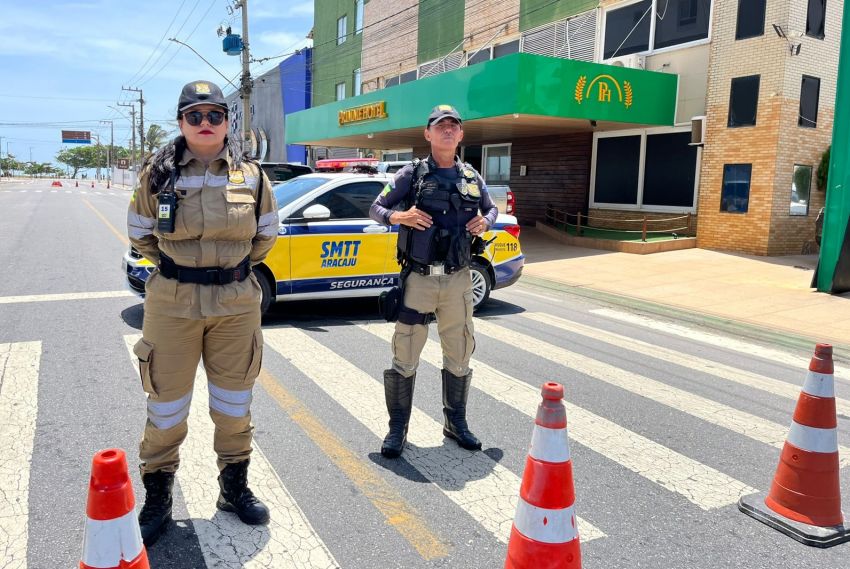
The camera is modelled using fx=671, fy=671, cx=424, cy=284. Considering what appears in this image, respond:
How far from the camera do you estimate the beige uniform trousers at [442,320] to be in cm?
407

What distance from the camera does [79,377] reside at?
5309 mm

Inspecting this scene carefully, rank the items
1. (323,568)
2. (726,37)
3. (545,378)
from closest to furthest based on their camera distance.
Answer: (323,568) < (545,378) < (726,37)

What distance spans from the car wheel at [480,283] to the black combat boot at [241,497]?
5.34 m

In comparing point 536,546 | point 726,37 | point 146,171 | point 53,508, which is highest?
point 726,37

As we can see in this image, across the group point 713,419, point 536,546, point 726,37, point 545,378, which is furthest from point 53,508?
point 726,37

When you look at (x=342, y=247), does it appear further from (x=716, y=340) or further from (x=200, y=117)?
(x=200, y=117)

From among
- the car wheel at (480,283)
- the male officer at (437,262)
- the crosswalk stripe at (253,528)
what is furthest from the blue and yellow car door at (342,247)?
the crosswalk stripe at (253,528)

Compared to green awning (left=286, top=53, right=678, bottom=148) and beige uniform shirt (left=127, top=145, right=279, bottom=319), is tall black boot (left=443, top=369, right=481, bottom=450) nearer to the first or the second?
beige uniform shirt (left=127, top=145, right=279, bottom=319)

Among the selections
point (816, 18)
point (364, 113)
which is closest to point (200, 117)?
point (816, 18)

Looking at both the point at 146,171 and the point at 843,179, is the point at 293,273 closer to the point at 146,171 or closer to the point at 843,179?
the point at 146,171

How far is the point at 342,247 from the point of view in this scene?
7.68 meters

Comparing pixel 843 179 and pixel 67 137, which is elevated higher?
pixel 67 137

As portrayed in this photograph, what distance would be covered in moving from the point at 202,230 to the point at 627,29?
698 inches

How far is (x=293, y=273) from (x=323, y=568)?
16.0ft
